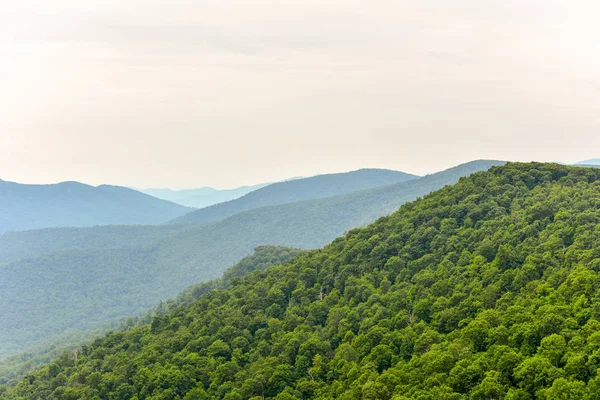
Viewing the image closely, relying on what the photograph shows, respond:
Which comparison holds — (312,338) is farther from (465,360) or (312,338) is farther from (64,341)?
(64,341)

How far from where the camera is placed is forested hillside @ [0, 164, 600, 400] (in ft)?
133

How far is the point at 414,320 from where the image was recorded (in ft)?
180

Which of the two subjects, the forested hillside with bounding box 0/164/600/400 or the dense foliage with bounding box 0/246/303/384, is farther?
the dense foliage with bounding box 0/246/303/384

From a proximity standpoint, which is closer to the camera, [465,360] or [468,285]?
[465,360]

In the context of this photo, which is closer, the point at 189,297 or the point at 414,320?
the point at 414,320

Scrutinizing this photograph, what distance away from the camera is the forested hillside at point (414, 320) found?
4053cm

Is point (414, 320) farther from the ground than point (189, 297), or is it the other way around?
point (414, 320)

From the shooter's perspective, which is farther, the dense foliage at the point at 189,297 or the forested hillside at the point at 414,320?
the dense foliage at the point at 189,297

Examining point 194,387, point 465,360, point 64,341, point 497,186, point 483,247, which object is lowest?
point 64,341

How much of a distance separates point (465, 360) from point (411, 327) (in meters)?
11.6

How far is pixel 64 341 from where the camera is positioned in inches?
7156

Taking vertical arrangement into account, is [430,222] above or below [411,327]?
above

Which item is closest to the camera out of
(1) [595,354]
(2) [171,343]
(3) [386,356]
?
(1) [595,354]

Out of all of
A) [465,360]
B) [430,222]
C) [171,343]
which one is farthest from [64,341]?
[465,360]
